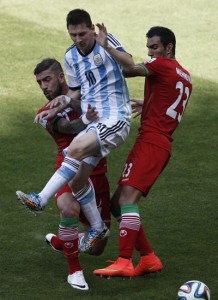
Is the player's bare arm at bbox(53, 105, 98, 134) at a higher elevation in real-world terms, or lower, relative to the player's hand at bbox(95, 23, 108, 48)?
lower

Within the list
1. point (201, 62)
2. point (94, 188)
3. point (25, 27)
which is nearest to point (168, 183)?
point (94, 188)

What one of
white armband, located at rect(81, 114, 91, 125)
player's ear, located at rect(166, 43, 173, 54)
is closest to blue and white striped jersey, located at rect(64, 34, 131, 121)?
white armband, located at rect(81, 114, 91, 125)

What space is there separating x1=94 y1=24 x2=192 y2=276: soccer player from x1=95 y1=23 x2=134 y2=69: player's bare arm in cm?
2

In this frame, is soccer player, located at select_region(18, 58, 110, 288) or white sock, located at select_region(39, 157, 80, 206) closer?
white sock, located at select_region(39, 157, 80, 206)

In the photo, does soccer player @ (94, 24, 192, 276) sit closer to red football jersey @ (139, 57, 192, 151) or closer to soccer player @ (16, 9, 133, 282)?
red football jersey @ (139, 57, 192, 151)

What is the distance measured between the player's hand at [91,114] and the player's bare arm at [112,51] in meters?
0.46

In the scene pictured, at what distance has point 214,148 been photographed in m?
13.7

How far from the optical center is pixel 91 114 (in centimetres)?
923

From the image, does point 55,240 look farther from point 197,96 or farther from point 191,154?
point 197,96

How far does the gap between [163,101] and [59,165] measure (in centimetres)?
111

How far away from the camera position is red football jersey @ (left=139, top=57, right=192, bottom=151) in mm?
9461

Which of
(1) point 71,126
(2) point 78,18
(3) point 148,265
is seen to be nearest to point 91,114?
(1) point 71,126

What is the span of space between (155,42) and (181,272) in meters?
2.09

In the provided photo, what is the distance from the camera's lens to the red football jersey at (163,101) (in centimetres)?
946
